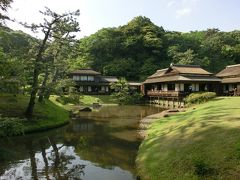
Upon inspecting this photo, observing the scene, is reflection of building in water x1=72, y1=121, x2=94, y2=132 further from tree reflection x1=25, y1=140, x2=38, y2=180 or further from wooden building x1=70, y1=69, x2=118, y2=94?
wooden building x1=70, y1=69, x2=118, y2=94

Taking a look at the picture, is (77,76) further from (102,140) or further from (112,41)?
(102,140)

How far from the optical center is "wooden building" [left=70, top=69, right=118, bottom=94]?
237ft

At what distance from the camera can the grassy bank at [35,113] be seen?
92.5ft

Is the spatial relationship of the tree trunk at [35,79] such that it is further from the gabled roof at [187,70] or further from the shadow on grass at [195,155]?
the gabled roof at [187,70]

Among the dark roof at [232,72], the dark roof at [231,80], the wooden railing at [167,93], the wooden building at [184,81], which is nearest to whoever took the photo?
the wooden railing at [167,93]

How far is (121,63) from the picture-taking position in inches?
3406

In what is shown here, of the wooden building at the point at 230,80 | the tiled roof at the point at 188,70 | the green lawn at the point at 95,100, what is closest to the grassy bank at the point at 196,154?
the wooden building at the point at 230,80

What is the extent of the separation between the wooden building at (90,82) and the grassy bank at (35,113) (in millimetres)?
36473

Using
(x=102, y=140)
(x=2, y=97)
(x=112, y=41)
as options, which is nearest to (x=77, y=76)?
(x=112, y=41)

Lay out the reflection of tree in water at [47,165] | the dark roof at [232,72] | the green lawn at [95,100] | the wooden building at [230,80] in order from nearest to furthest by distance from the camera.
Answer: the reflection of tree in water at [47,165], the wooden building at [230,80], the dark roof at [232,72], the green lawn at [95,100]

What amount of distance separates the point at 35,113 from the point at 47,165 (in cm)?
1531

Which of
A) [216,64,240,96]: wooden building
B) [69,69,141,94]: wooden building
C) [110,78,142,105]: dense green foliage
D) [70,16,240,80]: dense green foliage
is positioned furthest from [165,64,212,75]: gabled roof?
[70,16,240,80]: dense green foliage

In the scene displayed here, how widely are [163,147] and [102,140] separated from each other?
28.7 ft

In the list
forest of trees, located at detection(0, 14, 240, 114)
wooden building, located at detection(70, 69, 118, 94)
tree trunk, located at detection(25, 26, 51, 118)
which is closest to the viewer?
tree trunk, located at detection(25, 26, 51, 118)
